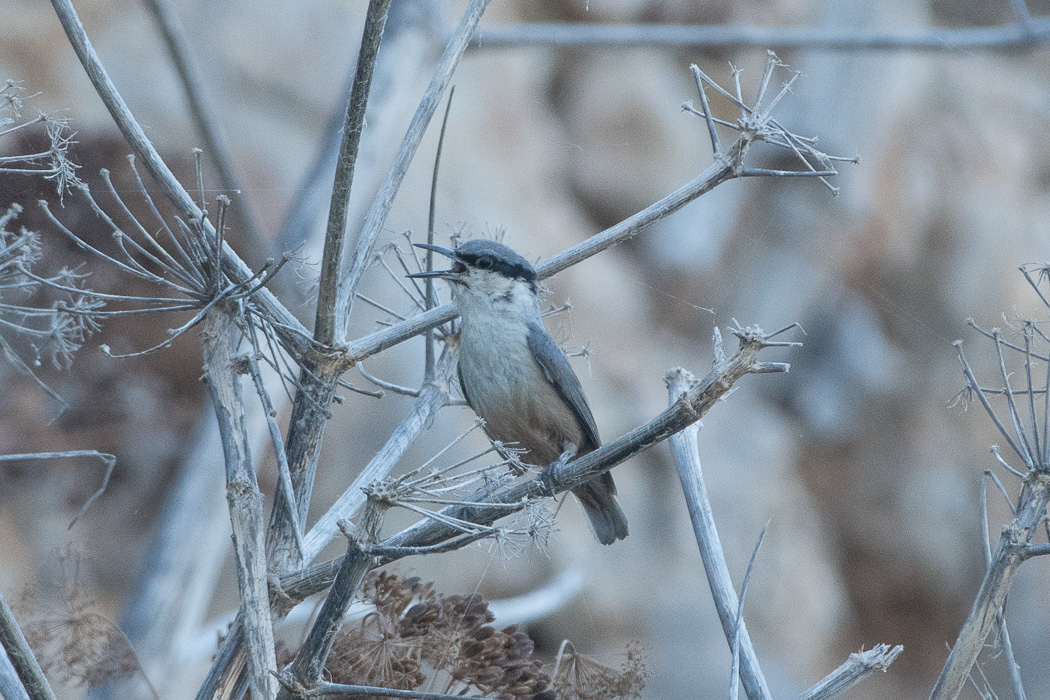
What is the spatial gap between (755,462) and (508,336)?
18.9 feet

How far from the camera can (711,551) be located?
249 centimetres

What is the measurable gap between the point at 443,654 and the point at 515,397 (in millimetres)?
1257

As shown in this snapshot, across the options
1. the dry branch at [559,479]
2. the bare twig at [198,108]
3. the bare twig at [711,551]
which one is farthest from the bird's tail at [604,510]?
the bare twig at [198,108]

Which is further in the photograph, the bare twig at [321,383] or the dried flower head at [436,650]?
the bare twig at [321,383]

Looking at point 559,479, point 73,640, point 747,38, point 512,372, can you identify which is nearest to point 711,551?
point 559,479

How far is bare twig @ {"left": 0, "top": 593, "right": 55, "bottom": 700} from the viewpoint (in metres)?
1.87

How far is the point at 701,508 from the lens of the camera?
8.48 feet

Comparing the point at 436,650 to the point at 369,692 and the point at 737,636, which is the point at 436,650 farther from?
the point at 737,636

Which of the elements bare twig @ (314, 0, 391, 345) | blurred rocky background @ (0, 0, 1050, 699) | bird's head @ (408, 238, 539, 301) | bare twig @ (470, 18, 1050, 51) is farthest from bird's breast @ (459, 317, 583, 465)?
bare twig @ (470, 18, 1050, 51)

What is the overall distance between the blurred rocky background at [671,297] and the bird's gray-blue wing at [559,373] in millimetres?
213

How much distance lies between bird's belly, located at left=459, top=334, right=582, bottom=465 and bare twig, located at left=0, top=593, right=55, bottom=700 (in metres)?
1.55

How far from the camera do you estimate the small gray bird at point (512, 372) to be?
10.2ft

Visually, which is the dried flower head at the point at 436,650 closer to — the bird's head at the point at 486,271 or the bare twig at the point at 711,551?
the bare twig at the point at 711,551

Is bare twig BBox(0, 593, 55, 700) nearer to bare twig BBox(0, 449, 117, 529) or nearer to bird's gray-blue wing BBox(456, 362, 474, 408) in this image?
bare twig BBox(0, 449, 117, 529)
